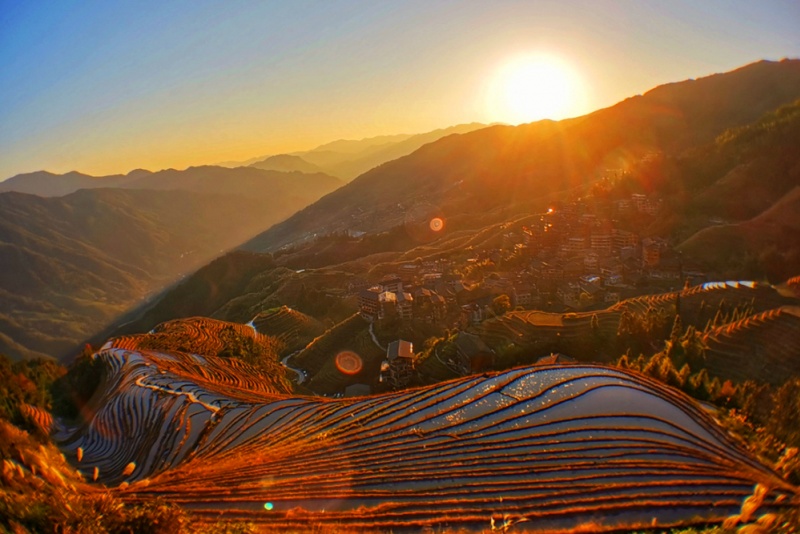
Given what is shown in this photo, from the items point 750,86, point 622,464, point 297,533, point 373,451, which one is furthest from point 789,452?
point 750,86

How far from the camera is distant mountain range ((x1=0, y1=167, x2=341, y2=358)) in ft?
303

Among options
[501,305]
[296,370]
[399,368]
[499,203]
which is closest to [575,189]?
[499,203]

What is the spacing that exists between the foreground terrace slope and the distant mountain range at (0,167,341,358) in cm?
8971

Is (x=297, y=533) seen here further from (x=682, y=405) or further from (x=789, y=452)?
(x=682, y=405)

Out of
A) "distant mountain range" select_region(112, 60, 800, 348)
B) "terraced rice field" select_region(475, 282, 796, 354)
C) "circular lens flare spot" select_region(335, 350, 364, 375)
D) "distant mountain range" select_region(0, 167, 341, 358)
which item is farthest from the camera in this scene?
"distant mountain range" select_region(0, 167, 341, 358)

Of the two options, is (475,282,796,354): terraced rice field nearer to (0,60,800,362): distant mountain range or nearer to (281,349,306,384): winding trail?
(0,60,800,362): distant mountain range

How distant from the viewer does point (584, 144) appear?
85500 millimetres

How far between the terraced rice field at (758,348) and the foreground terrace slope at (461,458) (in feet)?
21.3

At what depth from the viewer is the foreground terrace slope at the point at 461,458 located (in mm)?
5066

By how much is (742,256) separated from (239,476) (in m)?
36.7

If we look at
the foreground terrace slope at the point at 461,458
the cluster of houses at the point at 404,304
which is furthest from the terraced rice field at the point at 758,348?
the cluster of houses at the point at 404,304

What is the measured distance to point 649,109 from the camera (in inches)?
3374

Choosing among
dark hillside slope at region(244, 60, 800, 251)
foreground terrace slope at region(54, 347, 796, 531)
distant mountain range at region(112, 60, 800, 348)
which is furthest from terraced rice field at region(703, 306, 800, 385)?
dark hillside slope at region(244, 60, 800, 251)

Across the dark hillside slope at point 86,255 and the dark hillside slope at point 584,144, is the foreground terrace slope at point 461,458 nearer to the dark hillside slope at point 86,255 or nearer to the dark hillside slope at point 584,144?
the dark hillside slope at point 584,144
